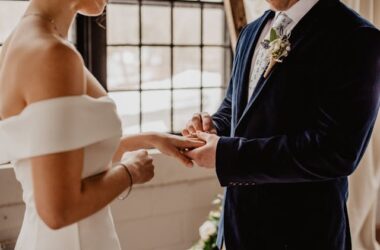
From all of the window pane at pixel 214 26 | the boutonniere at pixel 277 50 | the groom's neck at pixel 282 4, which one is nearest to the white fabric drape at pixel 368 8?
the window pane at pixel 214 26

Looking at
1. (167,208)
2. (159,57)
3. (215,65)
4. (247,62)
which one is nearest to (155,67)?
(159,57)

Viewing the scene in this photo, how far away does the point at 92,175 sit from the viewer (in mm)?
1268

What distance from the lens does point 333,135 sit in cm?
156

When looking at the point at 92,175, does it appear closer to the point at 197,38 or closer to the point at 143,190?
the point at 143,190

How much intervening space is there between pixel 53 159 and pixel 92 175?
0.17 meters

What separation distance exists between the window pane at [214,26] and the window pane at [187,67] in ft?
0.43

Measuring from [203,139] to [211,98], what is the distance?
1.77m

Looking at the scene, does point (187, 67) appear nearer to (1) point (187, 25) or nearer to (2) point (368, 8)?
(1) point (187, 25)

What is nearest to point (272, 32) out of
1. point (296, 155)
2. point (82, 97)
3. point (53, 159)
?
point (296, 155)

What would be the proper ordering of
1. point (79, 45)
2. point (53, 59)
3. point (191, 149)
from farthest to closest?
point (79, 45) < point (191, 149) < point (53, 59)

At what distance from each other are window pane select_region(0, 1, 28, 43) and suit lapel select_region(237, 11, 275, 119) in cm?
146

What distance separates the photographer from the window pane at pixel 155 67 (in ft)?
10.6

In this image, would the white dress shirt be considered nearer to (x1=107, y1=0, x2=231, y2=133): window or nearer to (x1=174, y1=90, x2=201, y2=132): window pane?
(x1=107, y1=0, x2=231, y2=133): window

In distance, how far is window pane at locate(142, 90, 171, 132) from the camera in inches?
130
